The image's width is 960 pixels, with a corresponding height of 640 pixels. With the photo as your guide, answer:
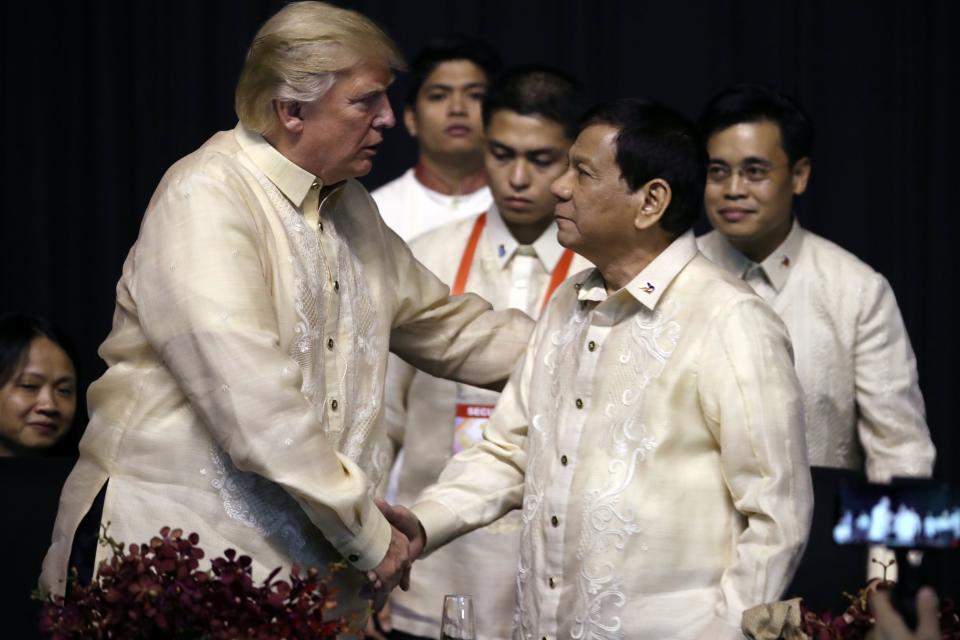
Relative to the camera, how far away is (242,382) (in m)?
2.82

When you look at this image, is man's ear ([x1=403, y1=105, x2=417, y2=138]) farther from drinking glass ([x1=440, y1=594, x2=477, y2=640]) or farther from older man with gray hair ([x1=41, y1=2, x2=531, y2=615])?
drinking glass ([x1=440, y1=594, x2=477, y2=640])

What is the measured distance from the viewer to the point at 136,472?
2.95m

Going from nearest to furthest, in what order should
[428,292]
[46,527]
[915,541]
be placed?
[915,541]
[428,292]
[46,527]

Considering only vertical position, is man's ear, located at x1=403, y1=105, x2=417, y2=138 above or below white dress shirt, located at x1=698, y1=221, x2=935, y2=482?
above

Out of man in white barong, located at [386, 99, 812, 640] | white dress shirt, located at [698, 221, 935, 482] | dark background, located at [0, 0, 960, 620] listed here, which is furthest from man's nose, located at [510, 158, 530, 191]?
dark background, located at [0, 0, 960, 620]

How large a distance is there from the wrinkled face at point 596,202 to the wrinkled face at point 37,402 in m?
1.61

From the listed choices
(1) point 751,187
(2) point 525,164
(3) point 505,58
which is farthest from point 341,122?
(3) point 505,58

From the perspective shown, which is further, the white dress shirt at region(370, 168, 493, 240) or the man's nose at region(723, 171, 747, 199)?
the white dress shirt at region(370, 168, 493, 240)

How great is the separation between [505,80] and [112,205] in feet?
7.65

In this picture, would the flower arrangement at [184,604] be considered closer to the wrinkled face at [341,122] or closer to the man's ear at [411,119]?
the wrinkled face at [341,122]

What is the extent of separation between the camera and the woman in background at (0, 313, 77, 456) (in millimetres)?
4172

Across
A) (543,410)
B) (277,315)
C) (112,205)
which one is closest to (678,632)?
(543,410)

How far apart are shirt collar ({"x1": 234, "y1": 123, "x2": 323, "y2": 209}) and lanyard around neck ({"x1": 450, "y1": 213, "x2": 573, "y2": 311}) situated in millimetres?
1049

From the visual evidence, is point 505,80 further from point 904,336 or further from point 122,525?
point 122,525
